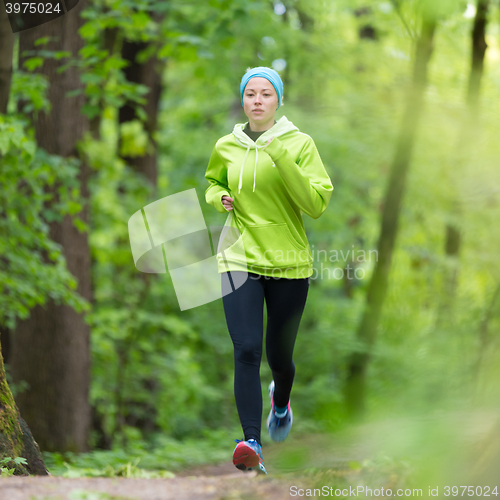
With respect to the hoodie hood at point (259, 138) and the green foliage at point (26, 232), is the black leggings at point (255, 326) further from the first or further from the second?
the green foliage at point (26, 232)

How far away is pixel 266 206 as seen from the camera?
322cm

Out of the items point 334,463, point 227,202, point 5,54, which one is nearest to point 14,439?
point 227,202

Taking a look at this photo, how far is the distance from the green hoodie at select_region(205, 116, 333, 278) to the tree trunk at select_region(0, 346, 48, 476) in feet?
4.60

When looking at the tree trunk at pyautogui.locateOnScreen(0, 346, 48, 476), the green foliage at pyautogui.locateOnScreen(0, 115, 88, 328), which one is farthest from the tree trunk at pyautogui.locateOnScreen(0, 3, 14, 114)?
the tree trunk at pyautogui.locateOnScreen(0, 346, 48, 476)

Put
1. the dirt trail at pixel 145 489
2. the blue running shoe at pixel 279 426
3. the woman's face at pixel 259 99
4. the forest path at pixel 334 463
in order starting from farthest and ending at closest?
the blue running shoe at pixel 279 426 → the woman's face at pixel 259 99 → the dirt trail at pixel 145 489 → the forest path at pixel 334 463

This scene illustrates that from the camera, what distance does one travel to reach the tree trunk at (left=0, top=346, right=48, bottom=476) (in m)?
3.09

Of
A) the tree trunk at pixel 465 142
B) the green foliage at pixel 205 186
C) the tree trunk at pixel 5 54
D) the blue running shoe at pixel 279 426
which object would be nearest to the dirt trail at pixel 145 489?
the green foliage at pixel 205 186

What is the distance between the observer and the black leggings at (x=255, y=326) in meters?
3.13

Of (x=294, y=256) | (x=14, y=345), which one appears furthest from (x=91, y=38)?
(x=294, y=256)

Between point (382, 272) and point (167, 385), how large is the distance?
5615 millimetres

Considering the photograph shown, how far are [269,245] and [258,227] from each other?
11cm

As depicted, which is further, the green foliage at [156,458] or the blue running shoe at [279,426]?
the green foliage at [156,458]

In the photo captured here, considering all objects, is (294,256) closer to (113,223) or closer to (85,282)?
(85,282)

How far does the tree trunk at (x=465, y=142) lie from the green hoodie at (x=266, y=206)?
84 centimetres
